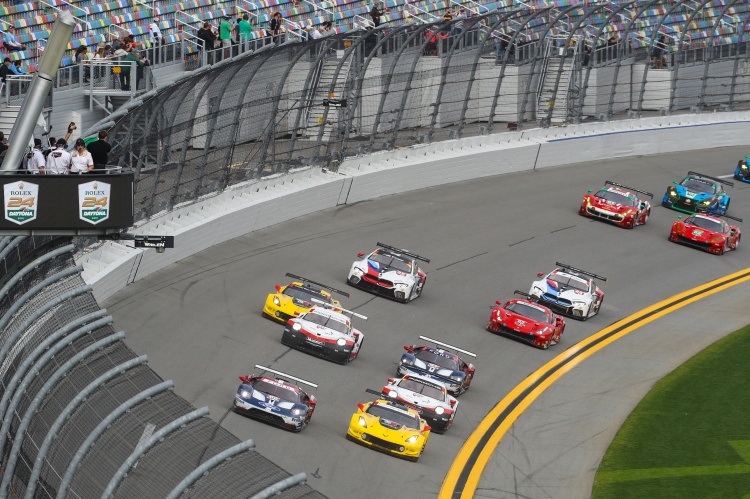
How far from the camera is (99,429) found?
12641mm

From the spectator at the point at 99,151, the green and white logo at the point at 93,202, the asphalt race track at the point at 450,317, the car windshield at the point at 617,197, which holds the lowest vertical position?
the asphalt race track at the point at 450,317

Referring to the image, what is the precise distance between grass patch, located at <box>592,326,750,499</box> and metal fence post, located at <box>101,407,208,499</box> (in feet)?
38.8

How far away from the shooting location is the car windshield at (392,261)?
1197 inches

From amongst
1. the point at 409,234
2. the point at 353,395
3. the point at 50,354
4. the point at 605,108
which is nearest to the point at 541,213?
the point at 409,234

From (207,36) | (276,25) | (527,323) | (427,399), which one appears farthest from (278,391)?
(276,25)

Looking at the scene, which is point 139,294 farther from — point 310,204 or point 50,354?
point 50,354

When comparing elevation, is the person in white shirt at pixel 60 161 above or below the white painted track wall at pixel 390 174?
above

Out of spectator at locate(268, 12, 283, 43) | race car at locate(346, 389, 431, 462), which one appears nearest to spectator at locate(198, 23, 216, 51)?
spectator at locate(268, 12, 283, 43)

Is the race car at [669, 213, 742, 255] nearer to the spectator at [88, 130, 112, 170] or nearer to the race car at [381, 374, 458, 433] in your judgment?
the race car at [381, 374, 458, 433]

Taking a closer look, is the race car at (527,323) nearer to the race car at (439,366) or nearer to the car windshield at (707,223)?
the race car at (439,366)

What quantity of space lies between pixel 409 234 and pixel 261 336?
28.8 ft

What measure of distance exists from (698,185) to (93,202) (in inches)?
1006

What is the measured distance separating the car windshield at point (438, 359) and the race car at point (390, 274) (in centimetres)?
412

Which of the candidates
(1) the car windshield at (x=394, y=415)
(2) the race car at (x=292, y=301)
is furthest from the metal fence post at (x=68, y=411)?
(2) the race car at (x=292, y=301)
